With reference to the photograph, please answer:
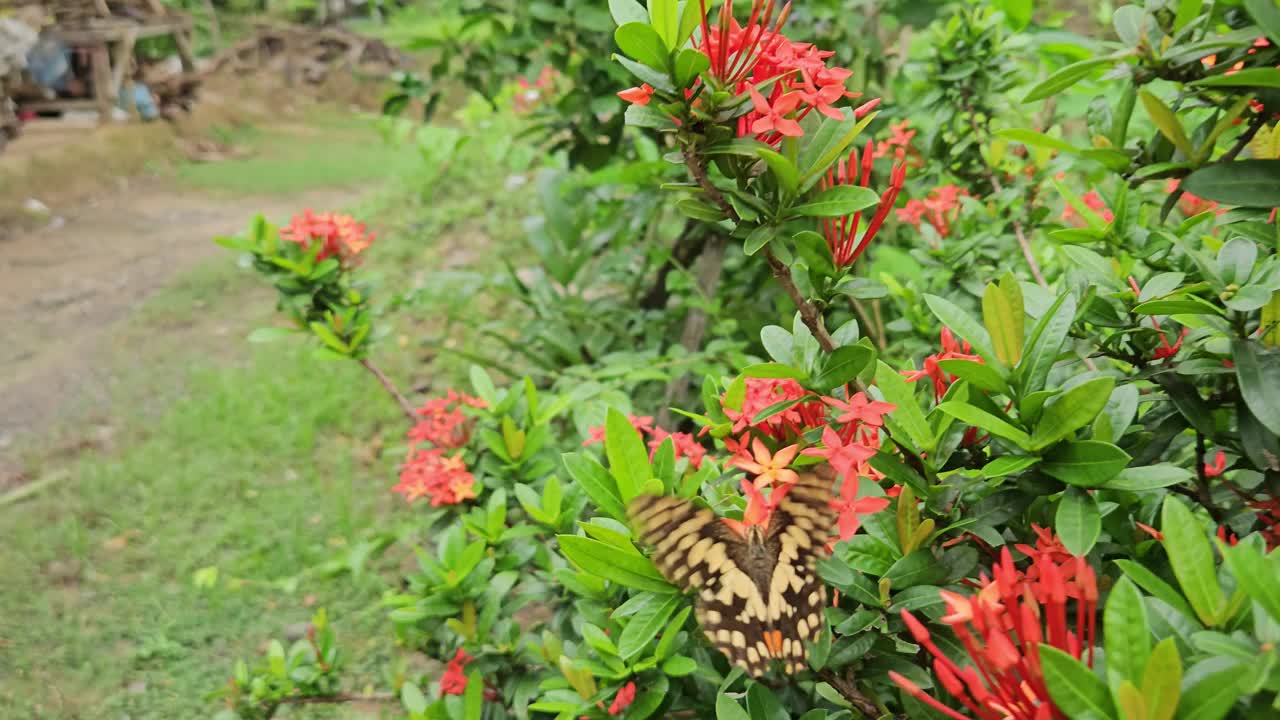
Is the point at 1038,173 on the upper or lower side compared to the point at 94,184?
upper

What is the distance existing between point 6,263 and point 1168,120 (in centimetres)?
566

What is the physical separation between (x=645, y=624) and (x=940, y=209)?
1062 mm

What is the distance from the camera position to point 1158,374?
0.67 m

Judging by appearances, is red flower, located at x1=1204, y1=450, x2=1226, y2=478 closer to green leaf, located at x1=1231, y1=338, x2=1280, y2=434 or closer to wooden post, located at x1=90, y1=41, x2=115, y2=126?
green leaf, located at x1=1231, y1=338, x2=1280, y2=434

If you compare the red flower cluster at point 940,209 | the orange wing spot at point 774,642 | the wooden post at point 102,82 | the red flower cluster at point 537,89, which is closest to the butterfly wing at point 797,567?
the orange wing spot at point 774,642

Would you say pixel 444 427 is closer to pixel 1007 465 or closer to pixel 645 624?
pixel 645 624

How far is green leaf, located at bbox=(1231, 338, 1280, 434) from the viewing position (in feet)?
1.88

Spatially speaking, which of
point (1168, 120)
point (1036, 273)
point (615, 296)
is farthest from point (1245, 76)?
point (615, 296)

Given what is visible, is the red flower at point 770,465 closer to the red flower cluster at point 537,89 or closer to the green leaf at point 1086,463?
the green leaf at point 1086,463

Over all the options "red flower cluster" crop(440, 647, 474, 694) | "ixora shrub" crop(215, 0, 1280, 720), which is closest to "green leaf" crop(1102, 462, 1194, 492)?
"ixora shrub" crop(215, 0, 1280, 720)

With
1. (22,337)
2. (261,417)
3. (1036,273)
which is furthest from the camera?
(22,337)

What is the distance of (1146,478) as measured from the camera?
599mm

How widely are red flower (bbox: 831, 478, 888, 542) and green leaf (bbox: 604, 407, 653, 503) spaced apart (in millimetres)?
185

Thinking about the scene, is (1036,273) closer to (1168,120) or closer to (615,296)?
(1168,120)
